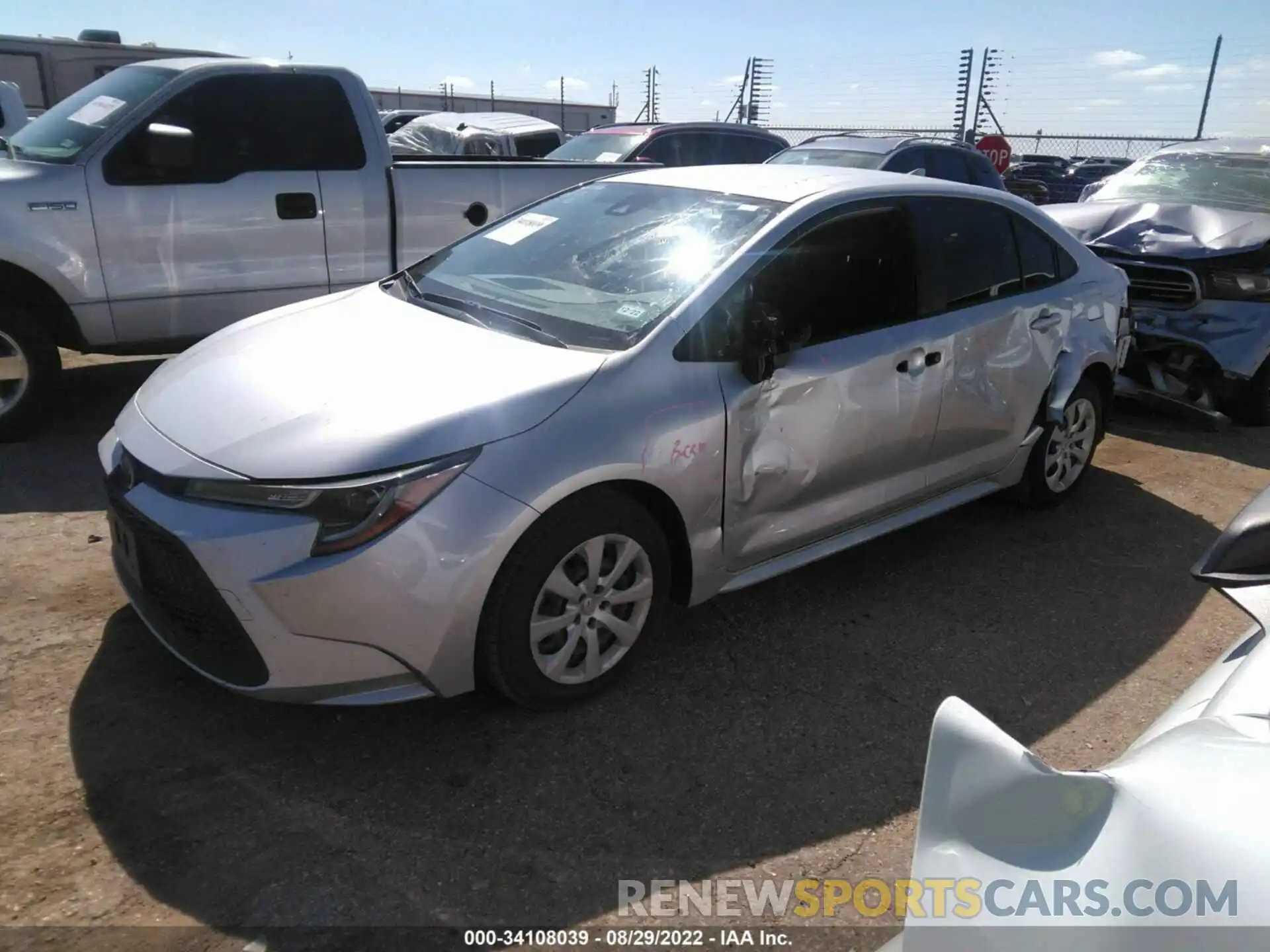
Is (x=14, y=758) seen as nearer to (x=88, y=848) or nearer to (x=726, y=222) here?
(x=88, y=848)

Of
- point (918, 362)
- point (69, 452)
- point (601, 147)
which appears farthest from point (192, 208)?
point (601, 147)

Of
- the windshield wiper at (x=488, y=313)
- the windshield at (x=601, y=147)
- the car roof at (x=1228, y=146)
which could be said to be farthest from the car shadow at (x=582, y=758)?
the windshield at (x=601, y=147)

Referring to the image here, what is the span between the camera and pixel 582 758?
2924 millimetres

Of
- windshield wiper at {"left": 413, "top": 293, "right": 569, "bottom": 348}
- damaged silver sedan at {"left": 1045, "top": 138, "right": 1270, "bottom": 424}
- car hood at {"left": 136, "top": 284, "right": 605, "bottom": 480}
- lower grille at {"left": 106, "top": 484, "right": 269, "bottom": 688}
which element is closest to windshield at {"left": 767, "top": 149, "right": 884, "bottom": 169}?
damaged silver sedan at {"left": 1045, "top": 138, "right": 1270, "bottom": 424}

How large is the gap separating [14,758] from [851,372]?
2882mm

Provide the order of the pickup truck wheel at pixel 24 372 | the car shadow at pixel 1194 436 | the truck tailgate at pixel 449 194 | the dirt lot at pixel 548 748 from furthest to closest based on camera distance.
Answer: the car shadow at pixel 1194 436 < the truck tailgate at pixel 449 194 < the pickup truck wheel at pixel 24 372 < the dirt lot at pixel 548 748

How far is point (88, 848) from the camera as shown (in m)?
2.47

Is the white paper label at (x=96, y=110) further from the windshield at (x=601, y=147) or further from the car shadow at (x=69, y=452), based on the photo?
the windshield at (x=601, y=147)

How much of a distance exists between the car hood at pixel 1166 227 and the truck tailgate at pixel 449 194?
352 cm

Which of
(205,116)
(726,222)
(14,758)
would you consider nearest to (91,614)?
(14,758)

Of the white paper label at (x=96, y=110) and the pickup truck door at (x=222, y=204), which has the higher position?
the white paper label at (x=96, y=110)

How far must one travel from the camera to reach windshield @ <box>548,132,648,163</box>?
1058 centimetres

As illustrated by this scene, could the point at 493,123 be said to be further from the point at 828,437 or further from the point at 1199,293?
the point at 828,437

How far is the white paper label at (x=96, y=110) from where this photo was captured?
17.9 ft
